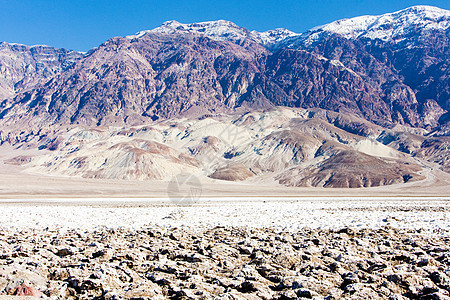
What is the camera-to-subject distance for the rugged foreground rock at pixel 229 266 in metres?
6.73

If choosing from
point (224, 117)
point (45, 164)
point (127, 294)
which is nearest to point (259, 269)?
point (127, 294)

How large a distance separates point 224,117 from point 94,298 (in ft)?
626

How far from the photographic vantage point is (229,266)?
866cm

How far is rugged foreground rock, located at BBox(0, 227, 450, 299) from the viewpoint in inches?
265

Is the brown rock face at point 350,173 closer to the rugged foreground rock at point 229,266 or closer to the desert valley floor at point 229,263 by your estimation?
the desert valley floor at point 229,263

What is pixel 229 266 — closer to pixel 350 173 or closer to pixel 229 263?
pixel 229 263

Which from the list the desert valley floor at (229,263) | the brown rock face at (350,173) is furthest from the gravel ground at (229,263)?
the brown rock face at (350,173)

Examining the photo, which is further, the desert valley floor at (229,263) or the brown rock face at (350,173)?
the brown rock face at (350,173)

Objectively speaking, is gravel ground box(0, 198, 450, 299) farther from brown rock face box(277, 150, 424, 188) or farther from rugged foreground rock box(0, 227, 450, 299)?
brown rock face box(277, 150, 424, 188)

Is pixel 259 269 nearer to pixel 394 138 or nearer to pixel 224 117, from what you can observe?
pixel 394 138

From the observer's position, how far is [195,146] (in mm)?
137000

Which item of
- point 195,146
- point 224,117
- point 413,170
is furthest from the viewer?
point 224,117

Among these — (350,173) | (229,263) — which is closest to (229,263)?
(229,263)

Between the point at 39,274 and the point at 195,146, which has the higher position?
the point at 195,146
